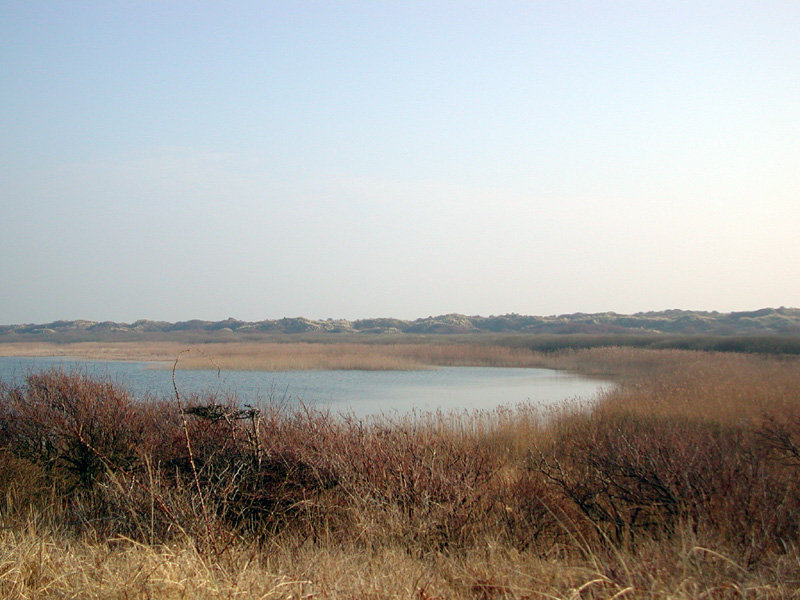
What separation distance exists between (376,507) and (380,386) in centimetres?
1680

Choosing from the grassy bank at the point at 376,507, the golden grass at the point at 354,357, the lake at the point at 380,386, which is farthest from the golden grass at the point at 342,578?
the golden grass at the point at 354,357

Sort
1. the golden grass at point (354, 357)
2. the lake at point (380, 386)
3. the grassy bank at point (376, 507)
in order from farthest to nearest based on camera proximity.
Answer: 1. the golden grass at point (354, 357)
2. the lake at point (380, 386)
3. the grassy bank at point (376, 507)

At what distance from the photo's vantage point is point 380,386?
78.2 ft

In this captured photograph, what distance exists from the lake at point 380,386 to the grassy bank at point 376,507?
16.7 ft

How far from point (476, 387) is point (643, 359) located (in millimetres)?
9243

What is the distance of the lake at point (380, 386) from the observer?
59.2ft

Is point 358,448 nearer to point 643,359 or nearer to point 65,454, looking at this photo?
point 65,454

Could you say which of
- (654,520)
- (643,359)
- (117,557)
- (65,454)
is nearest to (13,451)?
(65,454)

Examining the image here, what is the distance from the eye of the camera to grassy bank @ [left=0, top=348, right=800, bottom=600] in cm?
449

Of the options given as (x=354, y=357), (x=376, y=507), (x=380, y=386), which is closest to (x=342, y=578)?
(x=376, y=507)

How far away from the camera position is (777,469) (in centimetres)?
952


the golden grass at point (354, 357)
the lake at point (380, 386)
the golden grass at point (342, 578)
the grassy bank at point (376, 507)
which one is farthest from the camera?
the golden grass at point (354, 357)

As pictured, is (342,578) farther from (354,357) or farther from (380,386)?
(354,357)

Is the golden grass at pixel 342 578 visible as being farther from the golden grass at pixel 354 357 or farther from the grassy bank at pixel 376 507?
the golden grass at pixel 354 357
